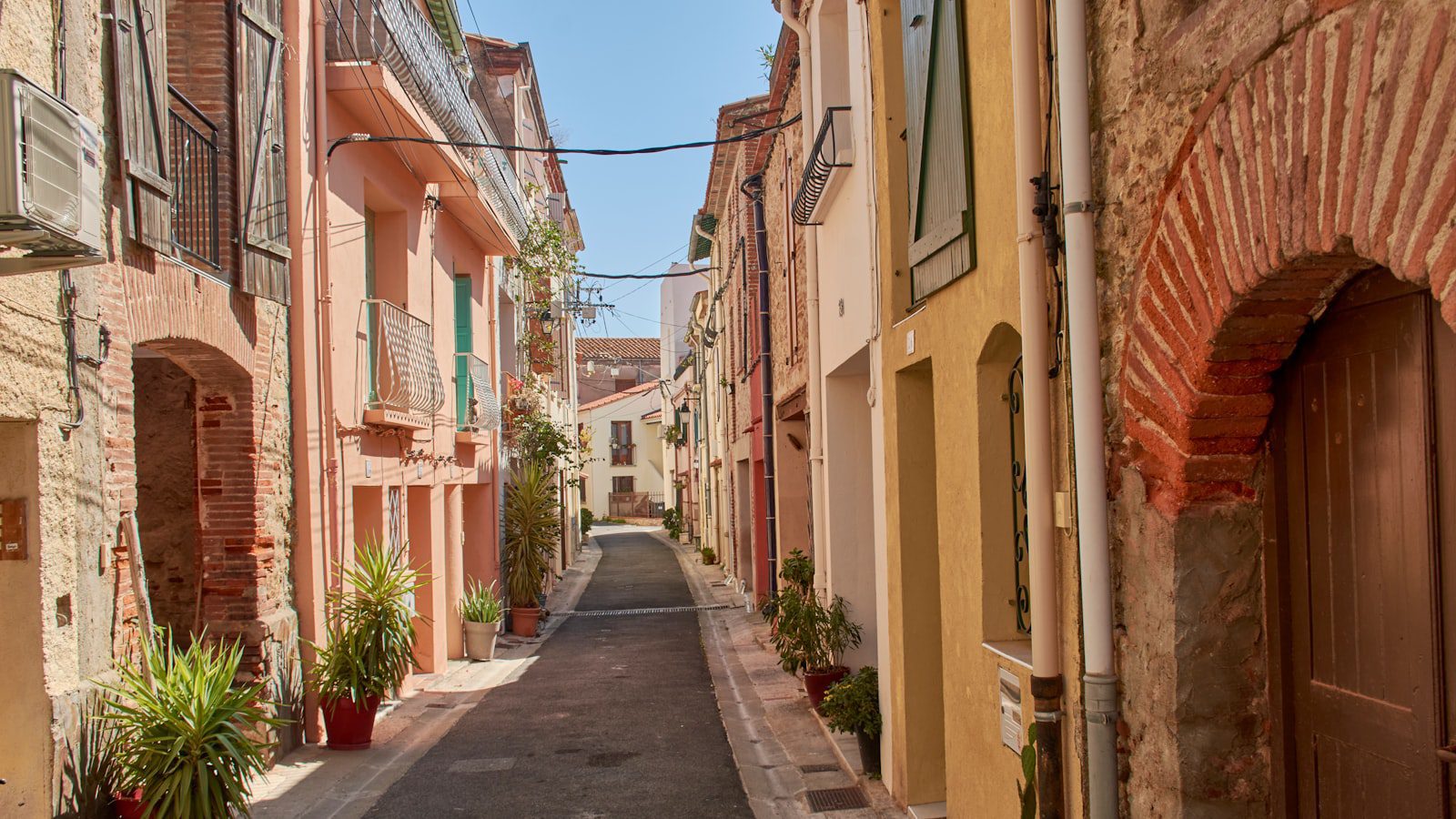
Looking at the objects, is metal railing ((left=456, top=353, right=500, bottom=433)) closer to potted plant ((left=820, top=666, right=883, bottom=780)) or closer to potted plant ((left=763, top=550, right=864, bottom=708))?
potted plant ((left=763, top=550, right=864, bottom=708))

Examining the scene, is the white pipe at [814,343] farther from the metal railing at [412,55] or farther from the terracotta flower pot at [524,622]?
the terracotta flower pot at [524,622]

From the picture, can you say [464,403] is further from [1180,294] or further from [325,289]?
[1180,294]

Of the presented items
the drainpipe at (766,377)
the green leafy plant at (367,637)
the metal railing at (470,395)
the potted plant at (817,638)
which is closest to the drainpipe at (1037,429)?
the potted plant at (817,638)

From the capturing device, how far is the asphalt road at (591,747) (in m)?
7.29

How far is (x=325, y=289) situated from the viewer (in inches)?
366

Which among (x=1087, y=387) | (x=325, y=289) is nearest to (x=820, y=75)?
(x=325, y=289)

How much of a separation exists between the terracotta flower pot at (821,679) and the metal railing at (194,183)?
5388mm

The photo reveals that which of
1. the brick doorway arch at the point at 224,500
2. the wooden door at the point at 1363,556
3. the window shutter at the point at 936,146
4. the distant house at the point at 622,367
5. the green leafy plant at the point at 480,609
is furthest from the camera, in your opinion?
the distant house at the point at 622,367

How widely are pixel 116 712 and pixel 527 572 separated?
A: 11.3 meters

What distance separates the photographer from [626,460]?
59.1m

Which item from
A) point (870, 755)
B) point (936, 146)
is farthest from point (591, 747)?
point (936, 146)

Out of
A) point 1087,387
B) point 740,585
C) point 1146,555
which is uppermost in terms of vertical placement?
point 1087,387

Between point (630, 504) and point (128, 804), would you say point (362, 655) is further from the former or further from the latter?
point (630, 504)

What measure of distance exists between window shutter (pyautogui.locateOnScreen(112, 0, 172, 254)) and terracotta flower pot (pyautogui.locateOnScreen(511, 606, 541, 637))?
10433 mm
